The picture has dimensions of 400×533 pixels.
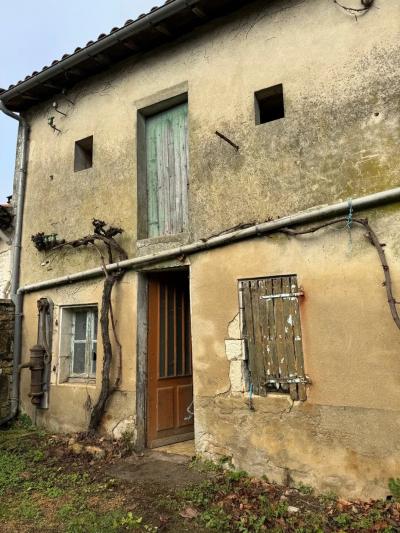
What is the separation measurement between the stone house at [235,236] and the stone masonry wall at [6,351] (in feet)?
0.85

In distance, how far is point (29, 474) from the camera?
489 cm

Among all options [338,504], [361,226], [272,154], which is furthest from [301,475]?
[272,154]

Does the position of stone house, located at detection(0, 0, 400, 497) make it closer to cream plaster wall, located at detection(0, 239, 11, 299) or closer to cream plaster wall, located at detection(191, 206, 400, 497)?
cream plaster wall, located at detection(191, 206, 400, 497)

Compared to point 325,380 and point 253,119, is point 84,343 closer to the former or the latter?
point 325,380

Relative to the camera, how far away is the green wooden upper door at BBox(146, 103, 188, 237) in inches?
237

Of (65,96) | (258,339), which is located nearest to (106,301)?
(258,339)

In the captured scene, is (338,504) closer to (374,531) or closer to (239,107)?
(374,531)

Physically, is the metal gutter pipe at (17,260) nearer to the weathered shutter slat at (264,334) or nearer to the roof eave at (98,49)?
the roof eave at (98,49)

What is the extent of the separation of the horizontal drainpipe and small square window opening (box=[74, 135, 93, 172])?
2.13 m

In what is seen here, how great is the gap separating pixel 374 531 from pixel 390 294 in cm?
207

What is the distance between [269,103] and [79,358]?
4963 millimetres

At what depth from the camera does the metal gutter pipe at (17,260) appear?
701 centimetres

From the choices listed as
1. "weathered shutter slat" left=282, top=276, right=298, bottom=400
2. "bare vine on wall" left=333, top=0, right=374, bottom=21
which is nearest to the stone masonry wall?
"weathered shutter slat" left=282, top=276, right=298, bottom=400

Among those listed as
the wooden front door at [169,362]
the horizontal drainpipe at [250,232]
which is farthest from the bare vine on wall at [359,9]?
the wooden front door at [169,362]
